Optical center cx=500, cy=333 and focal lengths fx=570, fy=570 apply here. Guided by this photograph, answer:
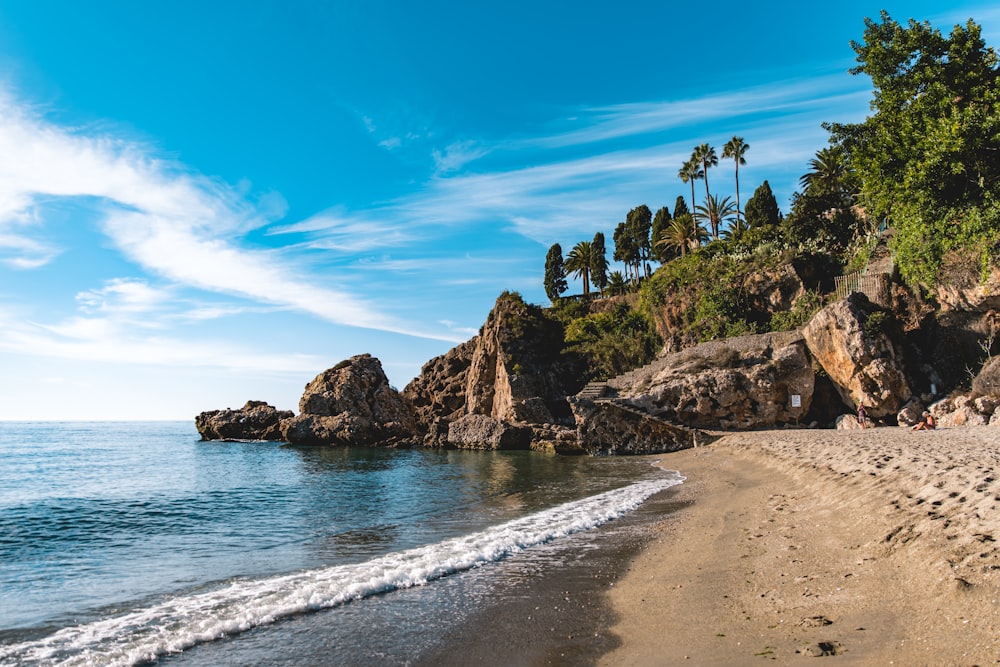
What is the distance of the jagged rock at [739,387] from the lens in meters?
28.9

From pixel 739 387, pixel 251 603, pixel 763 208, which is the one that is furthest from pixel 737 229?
pixel 251 603

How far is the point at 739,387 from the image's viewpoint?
29.3 meters

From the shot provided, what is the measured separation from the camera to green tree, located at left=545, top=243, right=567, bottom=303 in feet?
234

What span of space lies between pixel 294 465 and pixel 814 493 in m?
28.7

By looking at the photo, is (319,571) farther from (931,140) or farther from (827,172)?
(827,172)

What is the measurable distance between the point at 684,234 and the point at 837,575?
5422cm

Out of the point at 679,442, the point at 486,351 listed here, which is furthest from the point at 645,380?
the point at 486,351

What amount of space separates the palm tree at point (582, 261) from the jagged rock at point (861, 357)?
41.4 metres

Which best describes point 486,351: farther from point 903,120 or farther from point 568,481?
point 903,120

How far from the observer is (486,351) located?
167 ft

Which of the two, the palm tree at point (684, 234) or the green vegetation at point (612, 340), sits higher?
the palm tree at point (684, 234)

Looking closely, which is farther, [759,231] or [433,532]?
[759,231]

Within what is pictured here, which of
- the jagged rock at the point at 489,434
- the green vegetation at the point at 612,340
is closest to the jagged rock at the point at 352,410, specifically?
the jagged rock at the point at 489,434

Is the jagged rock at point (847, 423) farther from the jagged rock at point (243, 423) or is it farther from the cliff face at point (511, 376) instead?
the jagged rock at point (243, 423)
